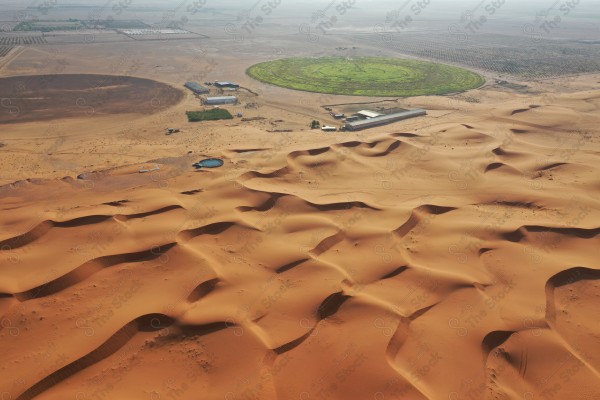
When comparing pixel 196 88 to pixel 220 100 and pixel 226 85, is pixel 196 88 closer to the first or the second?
pixel 226 85

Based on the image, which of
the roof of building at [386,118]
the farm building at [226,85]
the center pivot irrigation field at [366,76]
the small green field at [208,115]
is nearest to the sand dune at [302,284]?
the roof of building at [386,118]

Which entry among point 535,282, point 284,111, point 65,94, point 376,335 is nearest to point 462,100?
point 284,111

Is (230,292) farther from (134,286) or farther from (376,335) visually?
(376,335)

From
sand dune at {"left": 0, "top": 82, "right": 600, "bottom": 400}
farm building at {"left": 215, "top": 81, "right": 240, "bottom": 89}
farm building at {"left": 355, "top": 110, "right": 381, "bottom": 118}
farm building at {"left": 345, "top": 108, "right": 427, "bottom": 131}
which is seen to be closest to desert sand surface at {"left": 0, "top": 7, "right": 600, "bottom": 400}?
sand dune at {"left": 0, "top": 82, "right": 600, "bottom": 400}

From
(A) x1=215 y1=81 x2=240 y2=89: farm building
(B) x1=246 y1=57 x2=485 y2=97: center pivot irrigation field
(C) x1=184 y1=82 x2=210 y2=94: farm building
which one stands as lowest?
(C) x1=184 y1=82 x2=210 y2=94: farm building

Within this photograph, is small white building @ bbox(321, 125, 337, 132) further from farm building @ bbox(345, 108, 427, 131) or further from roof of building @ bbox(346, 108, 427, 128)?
roof of building @ bbox(346, 108, 427, 128)

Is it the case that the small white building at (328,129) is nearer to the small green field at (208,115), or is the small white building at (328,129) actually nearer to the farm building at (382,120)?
the farm building at (382,120)
